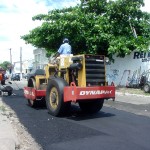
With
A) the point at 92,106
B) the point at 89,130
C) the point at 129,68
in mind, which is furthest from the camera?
the point at 129,68

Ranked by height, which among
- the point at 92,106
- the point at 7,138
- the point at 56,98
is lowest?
the point at 7,138

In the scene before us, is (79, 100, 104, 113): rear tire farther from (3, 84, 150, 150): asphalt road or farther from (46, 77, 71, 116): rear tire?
(46, 77, 71, 116): rear tire

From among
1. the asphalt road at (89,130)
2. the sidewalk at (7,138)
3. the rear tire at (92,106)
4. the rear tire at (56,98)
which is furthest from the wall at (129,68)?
the sidewalk at (7,138)

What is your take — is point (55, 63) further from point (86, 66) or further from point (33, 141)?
point (33, 141)

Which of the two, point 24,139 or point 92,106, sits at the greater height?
point 92,106

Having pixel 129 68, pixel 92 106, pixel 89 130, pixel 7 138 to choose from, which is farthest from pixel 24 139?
pixel 129 68

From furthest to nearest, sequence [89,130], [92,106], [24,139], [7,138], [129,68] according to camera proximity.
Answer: [129,68]
[92,106]
[89,130]
[24,139]
[7,138]

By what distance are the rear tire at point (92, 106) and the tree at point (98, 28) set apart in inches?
425

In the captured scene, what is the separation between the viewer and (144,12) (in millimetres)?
25484

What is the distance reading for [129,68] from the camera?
25.1 meters

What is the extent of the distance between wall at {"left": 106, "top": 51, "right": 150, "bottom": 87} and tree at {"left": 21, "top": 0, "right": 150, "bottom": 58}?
3.10ft

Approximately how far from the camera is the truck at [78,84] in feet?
34.5

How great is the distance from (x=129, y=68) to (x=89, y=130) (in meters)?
16.6

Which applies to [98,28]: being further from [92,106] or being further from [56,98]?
[56,98]
